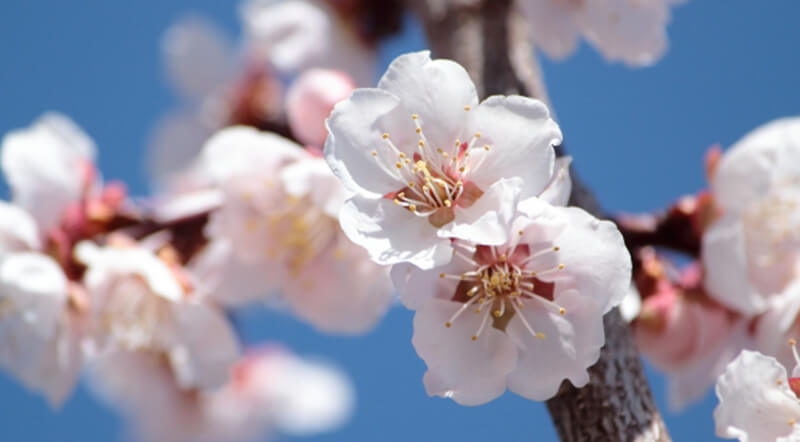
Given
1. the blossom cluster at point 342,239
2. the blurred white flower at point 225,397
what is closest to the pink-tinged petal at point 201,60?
the blossom cluster at point 342,239

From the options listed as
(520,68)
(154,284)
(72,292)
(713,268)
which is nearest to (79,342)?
(72,292)

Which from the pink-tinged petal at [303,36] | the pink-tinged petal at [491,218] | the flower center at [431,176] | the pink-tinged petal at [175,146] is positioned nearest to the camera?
the pink-tinged petal at [491,218]

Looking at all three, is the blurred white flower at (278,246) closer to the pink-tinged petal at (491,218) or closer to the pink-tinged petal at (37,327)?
the pink-tinged petal at (37,327)

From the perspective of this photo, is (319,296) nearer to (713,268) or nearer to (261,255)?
(261,255)

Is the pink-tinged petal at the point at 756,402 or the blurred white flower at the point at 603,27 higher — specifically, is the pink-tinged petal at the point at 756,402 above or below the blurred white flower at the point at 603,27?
below

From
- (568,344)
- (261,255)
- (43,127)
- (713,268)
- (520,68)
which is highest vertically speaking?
(43,127)

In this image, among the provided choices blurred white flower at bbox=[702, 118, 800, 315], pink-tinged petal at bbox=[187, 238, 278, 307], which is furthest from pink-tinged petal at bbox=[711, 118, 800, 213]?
pink-tinged petal at bbox=[187, 238, 278, 307]

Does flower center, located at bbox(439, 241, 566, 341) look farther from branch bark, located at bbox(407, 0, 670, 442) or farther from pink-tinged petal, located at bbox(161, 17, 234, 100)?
pink-tinged petal, located at bbox(161, 17, 234, 100)
